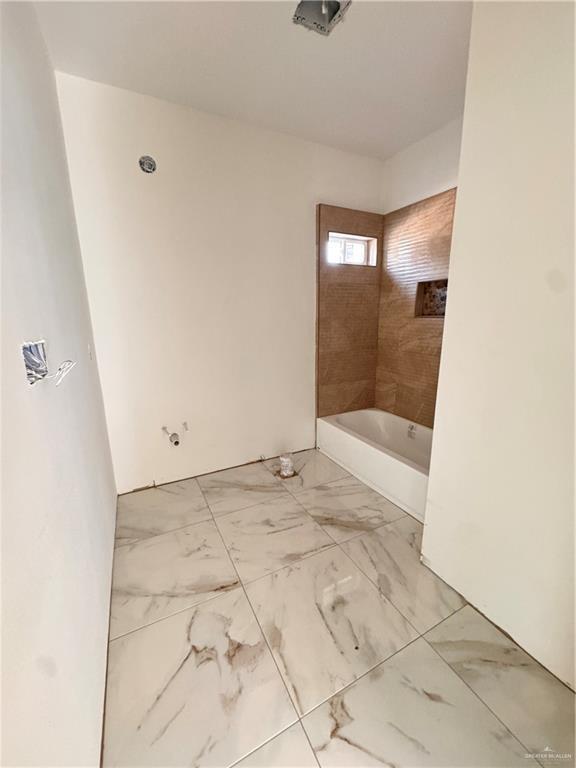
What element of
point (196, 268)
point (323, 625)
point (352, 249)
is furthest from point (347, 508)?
point (352, 249)

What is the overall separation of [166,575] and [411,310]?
254 centimetres

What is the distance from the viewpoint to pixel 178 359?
7.20ft

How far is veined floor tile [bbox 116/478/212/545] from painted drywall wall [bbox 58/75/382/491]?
0.38 ft

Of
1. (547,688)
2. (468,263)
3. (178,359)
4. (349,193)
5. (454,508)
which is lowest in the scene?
(547,688)

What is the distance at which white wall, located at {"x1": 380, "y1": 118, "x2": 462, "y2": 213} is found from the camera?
2139 millimetres

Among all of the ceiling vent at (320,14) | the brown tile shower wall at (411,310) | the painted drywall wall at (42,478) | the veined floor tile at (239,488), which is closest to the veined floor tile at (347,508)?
the veined floor tile at (239,488)

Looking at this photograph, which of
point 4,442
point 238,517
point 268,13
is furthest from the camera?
point 238,517

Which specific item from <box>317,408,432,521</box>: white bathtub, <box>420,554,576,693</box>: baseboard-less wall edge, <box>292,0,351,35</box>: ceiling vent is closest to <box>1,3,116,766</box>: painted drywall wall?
<box>292,0,351,35</box>: ceiling vent

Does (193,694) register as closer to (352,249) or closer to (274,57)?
(274,57)

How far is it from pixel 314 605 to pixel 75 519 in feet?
3.48

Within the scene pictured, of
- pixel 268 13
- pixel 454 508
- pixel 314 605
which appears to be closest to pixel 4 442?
pixel 314 605

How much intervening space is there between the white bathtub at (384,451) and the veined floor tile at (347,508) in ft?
0.28

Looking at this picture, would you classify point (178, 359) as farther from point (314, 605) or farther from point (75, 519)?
point (314, 605)

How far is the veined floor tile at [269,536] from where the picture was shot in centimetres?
159
